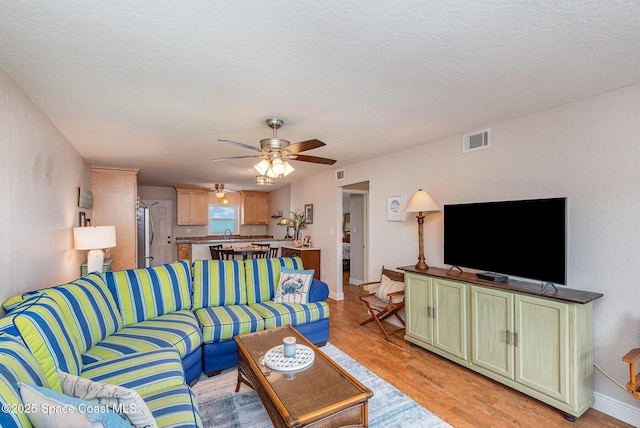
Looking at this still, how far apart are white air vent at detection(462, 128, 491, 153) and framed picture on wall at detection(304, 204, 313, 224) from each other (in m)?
3.59

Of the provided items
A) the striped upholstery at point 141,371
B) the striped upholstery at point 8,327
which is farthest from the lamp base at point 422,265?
the striped upholstery at point 8,327

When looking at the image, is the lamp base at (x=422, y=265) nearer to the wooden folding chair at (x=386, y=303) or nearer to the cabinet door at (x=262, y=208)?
the wooden folding chair at (x=386, y=303)

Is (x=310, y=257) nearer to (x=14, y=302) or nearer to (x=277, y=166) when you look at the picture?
(x=277, y=166)

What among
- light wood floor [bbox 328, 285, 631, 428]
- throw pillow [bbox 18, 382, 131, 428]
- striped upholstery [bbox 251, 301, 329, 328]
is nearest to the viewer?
throw pillow [bbox 18, 382, 131, 428]

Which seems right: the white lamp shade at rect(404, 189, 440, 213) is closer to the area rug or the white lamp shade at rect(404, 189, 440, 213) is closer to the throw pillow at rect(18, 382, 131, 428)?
the area rug

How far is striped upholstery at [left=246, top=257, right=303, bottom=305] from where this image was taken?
3.58 m

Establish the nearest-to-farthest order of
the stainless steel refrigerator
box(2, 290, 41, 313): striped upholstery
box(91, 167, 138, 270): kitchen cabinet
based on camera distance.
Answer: box(2, 290, 41, 313): striped upholstery → box(91, 167, 138, 270): kitchen cabinet → the stainless steel refrigerator

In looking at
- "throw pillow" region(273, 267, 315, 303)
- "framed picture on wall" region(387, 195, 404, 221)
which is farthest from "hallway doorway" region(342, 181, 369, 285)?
"throw pillow" region(273, 267, 315, 303)

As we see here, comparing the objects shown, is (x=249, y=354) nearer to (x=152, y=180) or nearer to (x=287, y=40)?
(x=287, y=40)

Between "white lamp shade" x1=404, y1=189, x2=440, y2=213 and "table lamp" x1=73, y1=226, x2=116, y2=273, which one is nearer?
"white lamp shade" x1=404, y1=189, x2=440, y2=213

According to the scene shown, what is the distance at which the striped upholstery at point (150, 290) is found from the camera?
112 inches

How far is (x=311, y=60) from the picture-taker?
1831 millimetres

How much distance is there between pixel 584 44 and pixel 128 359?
3.41m

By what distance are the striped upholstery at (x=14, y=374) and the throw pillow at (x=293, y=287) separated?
231 cm
